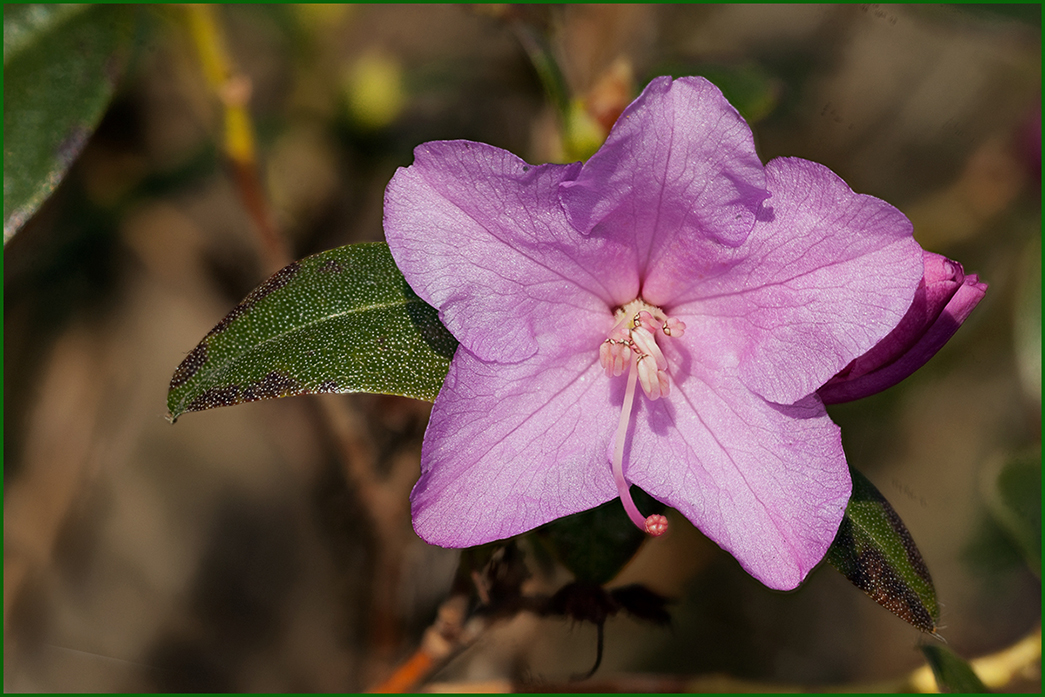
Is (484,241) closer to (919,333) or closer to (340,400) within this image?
(919,333)

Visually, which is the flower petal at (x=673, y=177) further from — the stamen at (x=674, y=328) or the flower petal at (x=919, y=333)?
the flower petal at (x=919, y=333)

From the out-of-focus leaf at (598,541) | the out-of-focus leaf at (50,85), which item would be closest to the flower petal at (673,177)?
the out-of-focus leaf at (598,541)

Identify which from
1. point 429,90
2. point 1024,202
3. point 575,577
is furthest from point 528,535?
point 1024,202

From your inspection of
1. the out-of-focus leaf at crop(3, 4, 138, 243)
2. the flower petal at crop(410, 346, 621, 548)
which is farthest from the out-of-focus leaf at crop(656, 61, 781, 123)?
the out-of-focus leaf at crop(3, 4, 138, 243)

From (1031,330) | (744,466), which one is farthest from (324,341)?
(1031,330)

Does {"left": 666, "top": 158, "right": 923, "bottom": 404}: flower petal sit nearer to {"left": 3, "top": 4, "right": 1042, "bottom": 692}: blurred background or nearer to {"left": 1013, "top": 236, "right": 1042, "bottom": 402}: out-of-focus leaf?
{"left": 3, "top": 4, "right": 1042, "bottom": 692}: blurred background

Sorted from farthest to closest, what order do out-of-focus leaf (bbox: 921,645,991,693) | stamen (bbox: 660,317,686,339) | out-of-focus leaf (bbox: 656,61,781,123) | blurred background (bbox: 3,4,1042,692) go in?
blurred background (bbox: 3,4,1042,692), out-of-focus leaf (bbox: 656,61,781,123), out-of-focus leaf (bbox: 921,645,991,693), stamen (bbox: 660,317,686,339)
